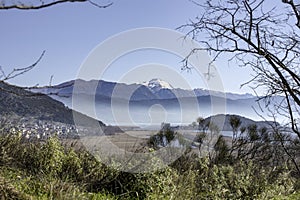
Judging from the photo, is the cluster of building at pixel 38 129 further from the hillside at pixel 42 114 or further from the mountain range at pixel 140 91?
the mountain range at pixel 140 91

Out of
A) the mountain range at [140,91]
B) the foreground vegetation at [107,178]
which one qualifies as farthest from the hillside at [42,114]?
the mountain range at [140,91]

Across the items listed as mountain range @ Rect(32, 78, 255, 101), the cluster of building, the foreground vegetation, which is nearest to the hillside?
the cluster of building

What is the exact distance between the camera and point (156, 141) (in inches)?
223

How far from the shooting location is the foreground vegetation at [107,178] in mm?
3947

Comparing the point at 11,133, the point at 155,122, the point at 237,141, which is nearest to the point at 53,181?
the point at 11,133

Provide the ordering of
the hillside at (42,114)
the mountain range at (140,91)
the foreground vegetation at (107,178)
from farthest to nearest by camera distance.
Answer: the hillside at (42,114) → the mountain range at (140,91) → the foreground vegetation at (107,178)

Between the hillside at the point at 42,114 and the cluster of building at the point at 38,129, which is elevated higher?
the hillside at the point at 42,114

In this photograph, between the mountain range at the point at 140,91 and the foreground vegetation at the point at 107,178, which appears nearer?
the foreground vegetation at the point at 107,178

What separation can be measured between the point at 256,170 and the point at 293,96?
10.8 feet

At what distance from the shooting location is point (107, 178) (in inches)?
183

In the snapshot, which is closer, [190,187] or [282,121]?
[282,121]

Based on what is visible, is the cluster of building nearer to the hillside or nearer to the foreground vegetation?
the hillside

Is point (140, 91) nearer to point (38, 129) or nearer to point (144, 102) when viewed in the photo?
point (144, 102)

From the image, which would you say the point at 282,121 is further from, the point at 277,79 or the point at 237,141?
the point at 237,141
